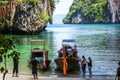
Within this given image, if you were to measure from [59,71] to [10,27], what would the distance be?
5582 cm

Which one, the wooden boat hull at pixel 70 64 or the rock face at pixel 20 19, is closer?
the wooden boat hull at pixel 70 64

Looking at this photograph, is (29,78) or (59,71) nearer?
(29,78)

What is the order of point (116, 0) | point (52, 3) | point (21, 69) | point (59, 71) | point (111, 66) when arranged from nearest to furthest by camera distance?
point (59, 71)
point (21, 69)
point (111, 66)
point (52, 3)
point (116, 0)

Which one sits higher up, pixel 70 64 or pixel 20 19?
pixel 20 19

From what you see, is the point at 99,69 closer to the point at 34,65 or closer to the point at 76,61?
the point at 76,61

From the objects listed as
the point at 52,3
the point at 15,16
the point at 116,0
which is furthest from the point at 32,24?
the point at 116,0

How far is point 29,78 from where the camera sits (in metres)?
21.5

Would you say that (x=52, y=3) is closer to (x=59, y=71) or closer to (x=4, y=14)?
(x=4, y=14)

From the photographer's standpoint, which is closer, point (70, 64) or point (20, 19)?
point (70, 64)

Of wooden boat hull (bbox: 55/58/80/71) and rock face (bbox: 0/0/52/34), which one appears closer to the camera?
wooden boat hull (bbox: 55/58/80/71)

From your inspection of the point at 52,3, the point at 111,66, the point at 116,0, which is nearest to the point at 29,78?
the point at 111,66

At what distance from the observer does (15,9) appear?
79.6 m

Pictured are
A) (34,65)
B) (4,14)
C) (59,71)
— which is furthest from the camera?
(4,14)

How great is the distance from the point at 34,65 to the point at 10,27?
60742 mm
